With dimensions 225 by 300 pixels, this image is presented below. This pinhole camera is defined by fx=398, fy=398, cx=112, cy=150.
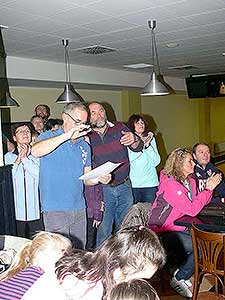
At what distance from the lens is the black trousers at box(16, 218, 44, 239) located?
371cm

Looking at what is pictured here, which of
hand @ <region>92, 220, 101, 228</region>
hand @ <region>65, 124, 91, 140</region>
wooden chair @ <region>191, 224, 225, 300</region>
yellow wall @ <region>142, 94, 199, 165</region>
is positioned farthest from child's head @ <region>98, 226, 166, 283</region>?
yellow wall @ <region>142, 94, 199, 165</region>

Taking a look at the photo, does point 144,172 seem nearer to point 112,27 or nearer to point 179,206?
point 179,206

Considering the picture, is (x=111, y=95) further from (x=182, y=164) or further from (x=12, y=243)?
(x=12, y=243)

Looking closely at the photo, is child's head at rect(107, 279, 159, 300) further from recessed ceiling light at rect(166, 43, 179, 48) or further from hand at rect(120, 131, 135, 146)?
recessed ceiling light at rect(166, 43, 179, 48)

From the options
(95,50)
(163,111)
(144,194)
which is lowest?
(144,194)

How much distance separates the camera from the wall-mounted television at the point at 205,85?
9.22 meters

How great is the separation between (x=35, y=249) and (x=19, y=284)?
1.00 ft

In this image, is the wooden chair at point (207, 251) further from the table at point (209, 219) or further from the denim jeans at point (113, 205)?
the denim jeans at point (113, 205)

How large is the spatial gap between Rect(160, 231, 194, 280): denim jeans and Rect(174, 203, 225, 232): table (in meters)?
0.20

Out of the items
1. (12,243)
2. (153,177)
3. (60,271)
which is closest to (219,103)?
(153,177)

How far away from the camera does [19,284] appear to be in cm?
156

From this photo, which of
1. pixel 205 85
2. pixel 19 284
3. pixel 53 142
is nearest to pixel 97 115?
pixel 53 142

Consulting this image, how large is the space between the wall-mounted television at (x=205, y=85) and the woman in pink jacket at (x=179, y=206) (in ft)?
19.7

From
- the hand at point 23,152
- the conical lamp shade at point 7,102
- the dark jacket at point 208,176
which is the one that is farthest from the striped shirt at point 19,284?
the conical lamp shade at point 7,102
